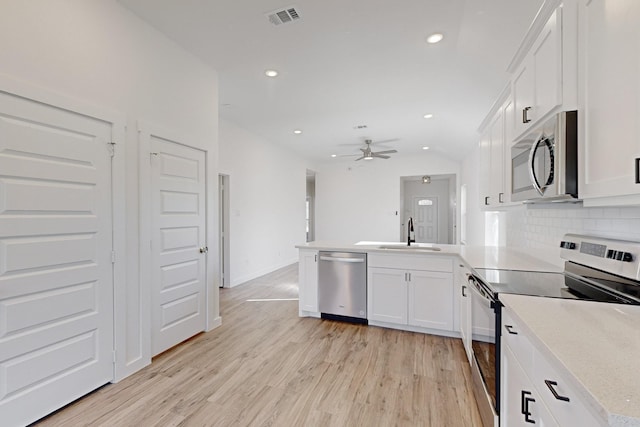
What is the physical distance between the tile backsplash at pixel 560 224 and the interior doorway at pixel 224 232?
13.7 ft

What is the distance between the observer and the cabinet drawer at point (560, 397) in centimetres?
70

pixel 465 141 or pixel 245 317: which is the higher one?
pixel 465 141

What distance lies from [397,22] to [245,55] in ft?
5.02

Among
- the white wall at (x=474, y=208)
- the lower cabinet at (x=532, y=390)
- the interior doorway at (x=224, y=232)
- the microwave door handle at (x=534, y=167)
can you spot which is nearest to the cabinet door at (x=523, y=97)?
the microwave door handle at (x=534, y=167)

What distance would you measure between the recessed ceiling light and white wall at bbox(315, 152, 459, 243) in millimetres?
5179

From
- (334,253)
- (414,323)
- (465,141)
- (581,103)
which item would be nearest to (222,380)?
(334,253)

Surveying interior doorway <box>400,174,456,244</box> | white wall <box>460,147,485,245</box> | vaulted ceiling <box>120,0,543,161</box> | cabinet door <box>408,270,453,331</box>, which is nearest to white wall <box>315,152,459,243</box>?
interior doorway <box>400,174,456,244</box>

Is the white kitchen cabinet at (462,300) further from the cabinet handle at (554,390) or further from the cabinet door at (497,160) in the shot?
the cabinet handle at (554,390)

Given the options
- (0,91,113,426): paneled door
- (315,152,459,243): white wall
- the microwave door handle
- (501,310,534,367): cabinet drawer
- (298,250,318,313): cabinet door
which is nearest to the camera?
(501,310,534,367): cabinet drawer

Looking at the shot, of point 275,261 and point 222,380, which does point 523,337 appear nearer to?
point 222,380

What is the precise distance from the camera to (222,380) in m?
2.30

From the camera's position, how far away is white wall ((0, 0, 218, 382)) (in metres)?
1.79

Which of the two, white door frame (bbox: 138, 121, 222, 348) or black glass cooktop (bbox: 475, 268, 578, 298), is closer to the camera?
black glass cooktop (bbox: 475, 268, 578, 298)

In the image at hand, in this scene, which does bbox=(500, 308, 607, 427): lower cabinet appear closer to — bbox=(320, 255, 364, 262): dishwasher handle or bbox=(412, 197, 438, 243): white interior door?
bbox=(320, 255, 364, 262): dishwasher handle
